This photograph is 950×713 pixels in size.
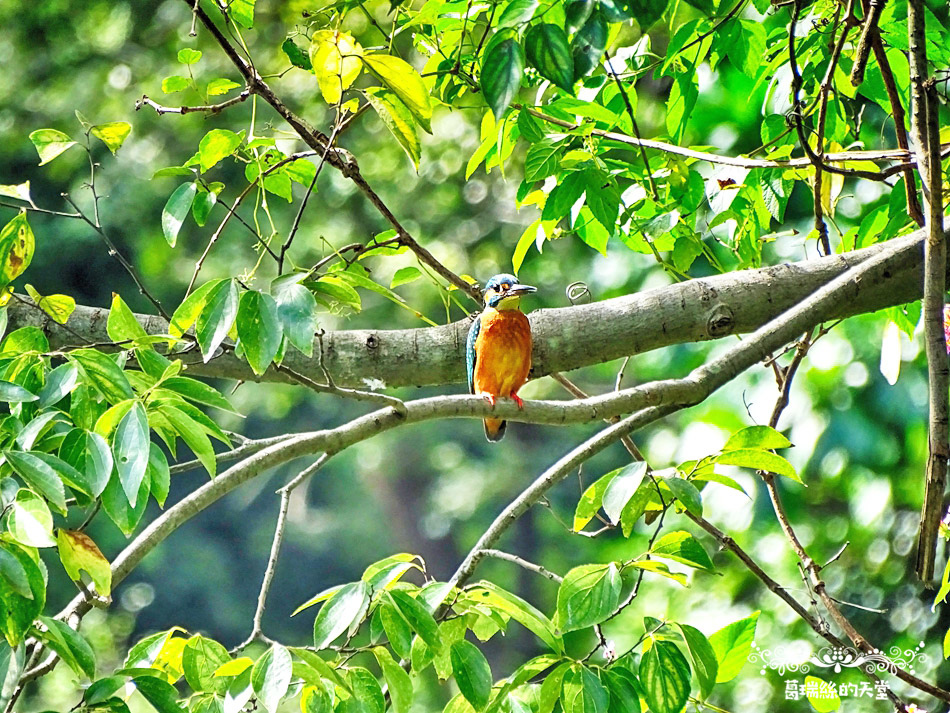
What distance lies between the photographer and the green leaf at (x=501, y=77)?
138 cm

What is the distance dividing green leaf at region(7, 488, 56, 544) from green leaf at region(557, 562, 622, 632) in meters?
0.74

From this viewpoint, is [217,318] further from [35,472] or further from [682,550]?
[682,550]

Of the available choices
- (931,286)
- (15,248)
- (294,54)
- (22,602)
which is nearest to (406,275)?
(294,54)

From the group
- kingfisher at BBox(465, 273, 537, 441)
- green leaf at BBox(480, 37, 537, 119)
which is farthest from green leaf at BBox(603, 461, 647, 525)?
kingfisher at BBox(465, 273, 537, 441)

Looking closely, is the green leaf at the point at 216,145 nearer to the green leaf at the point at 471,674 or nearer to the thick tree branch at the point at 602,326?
the thick tree branch at the point at 602,326

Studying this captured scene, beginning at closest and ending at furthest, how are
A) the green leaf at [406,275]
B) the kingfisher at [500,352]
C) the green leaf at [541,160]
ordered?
the green leaf at [541,160] < the green leaf at [406,275] < the kingfisher at [500,352]

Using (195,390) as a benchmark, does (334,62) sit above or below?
above

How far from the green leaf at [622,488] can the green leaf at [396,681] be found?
439mm

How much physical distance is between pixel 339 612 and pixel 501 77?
78cm

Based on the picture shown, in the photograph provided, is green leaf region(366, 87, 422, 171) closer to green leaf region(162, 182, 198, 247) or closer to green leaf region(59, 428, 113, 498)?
green leaf region(162, 182, 198, 247)

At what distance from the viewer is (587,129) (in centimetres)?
198

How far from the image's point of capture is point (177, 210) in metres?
1.90

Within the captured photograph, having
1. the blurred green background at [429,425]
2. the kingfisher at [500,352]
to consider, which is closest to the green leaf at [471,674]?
the blurred green background at [429,425]

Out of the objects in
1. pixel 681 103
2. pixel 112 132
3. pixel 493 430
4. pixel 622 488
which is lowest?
pixel 493 430
